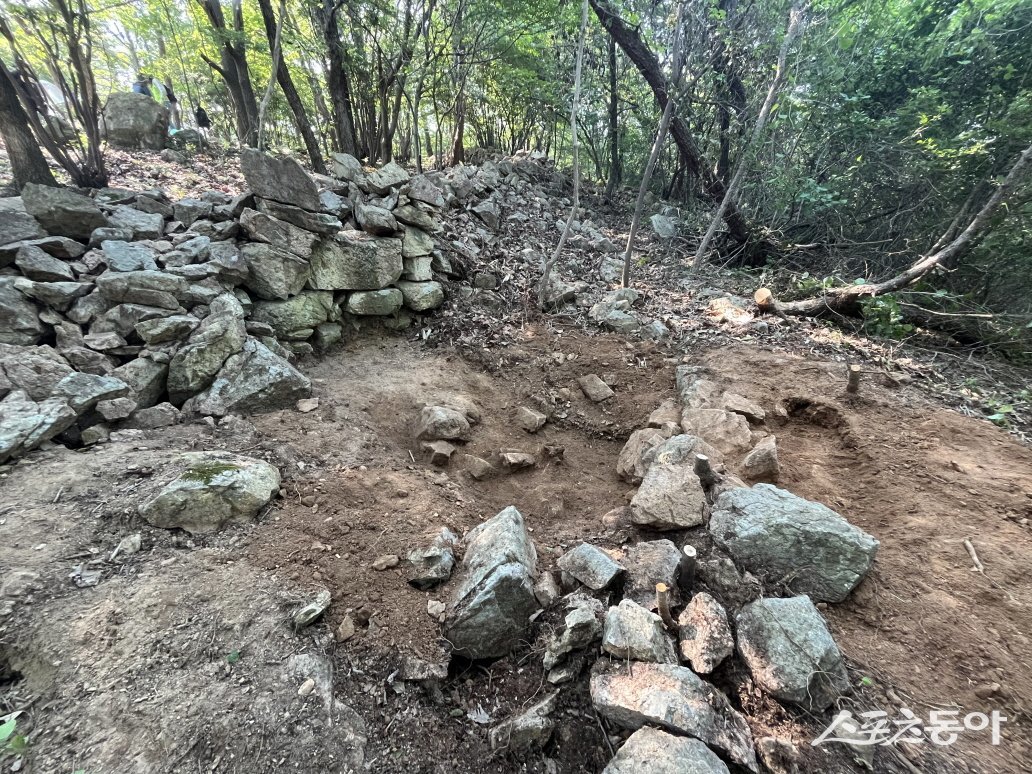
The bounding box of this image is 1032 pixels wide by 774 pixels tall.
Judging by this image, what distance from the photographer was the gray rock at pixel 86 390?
9.49 feet

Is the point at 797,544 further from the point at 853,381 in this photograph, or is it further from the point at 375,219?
the point at 375,219

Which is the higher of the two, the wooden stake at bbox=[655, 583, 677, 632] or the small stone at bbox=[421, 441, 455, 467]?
the wooden stake at bbox=[655, 583, 677, 632]

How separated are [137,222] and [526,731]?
17.8 feet

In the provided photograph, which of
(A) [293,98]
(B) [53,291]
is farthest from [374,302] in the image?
(A) [293,98]

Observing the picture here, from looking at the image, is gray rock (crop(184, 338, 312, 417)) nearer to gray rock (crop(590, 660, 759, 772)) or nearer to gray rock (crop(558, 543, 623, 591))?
gray rock (crop(558, 543, 623, 591))

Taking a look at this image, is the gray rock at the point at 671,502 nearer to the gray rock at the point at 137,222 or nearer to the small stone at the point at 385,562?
the small stone at the point at 385,562

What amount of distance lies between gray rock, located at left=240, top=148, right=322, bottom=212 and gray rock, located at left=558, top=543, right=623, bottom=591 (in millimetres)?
4652

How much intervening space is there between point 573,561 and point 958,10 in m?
9.07

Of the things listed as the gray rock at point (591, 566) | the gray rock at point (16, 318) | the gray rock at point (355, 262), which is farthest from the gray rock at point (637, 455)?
the gray rock at point (16, 318)

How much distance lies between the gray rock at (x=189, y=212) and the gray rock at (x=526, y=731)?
540 cm

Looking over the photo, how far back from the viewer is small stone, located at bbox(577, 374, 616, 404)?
458cm

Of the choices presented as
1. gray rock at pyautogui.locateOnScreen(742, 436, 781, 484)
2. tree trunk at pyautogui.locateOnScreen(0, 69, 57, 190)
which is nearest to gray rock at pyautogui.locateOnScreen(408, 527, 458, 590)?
gray rock at pyautogui.locateOnScreen(742, 436, 781, 484)

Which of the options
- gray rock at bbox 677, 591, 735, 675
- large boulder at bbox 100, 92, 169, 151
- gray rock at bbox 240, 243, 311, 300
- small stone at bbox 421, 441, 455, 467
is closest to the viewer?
gray rock at bbox 677, 591, 735, 675

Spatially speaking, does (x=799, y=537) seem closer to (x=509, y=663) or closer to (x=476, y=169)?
(x=509, y=663)
